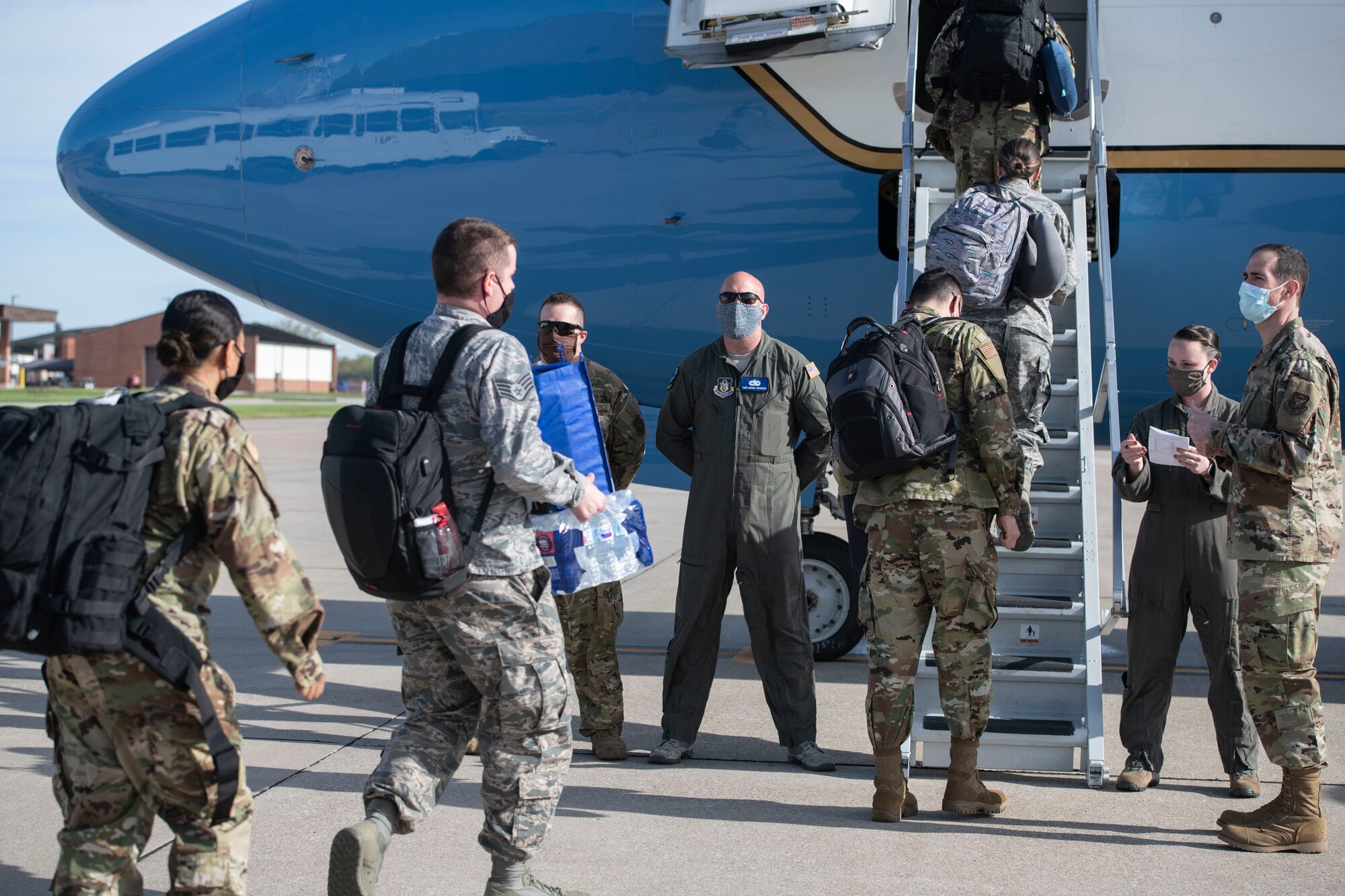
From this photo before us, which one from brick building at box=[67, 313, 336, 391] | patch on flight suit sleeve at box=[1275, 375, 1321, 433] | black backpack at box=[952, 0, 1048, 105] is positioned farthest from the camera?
brick building at box=[67, 313, 336, 391]

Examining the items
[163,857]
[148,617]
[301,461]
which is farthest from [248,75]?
[301,461]

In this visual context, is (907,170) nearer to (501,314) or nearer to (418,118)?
(501,314)

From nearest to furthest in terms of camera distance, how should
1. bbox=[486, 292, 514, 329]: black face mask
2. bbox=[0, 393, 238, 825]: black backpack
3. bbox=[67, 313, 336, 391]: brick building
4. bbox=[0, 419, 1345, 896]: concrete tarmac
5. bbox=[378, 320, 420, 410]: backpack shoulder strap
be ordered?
1. bbox=[0, 393, 238, 825]: black backpack
2. bbox=[378, 320, 420, 410]: backpack shoulder strap
3. bbox=[486, 292, 514, 329]: black face mask
4. bbox=[0, 419, 1345, 896]: concrete tarmac
5. bbox=[67, 313, 336, 391]: brick building

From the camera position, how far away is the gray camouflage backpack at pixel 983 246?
4.84 m

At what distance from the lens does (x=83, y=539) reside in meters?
2.65

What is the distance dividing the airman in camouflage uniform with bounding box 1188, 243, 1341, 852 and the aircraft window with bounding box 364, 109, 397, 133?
17.1ft

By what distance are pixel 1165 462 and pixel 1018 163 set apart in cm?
152

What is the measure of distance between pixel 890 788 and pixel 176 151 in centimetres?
607

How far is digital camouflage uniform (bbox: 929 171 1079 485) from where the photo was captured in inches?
194

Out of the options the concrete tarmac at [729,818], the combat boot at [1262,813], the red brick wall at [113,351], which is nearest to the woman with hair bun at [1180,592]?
the concrete tarmac at [729,818]

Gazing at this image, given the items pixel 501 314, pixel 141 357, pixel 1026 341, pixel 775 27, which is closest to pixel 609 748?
pixel 501 314

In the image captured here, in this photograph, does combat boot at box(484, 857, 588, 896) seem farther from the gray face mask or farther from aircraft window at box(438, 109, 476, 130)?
aircraft window at box(438, 109, 476, 130)

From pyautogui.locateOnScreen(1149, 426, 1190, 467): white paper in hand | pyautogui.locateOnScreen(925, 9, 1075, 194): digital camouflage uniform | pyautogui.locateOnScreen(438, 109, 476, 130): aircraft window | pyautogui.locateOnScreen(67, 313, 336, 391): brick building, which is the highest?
pyautogui.locateOnScreen(67, 313, 336, 391): brick building

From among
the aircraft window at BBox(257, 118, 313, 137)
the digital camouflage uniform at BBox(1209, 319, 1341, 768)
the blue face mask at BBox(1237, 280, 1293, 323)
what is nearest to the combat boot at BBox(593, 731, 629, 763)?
the digital camouflage uniform at BBox(1209, 319, 1341, 768)
